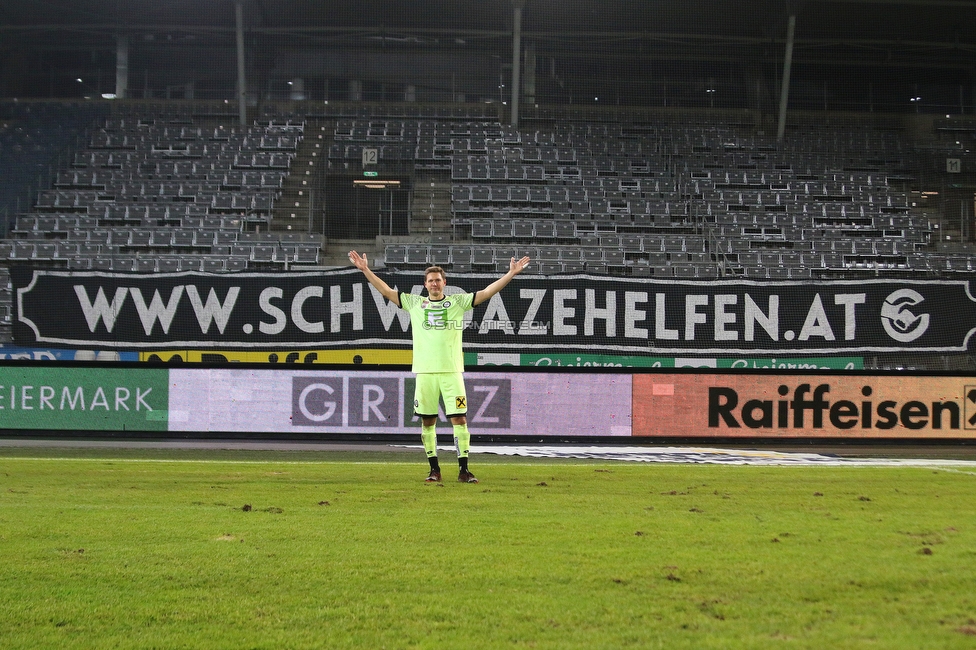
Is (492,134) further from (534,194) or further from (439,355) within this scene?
(439,355)

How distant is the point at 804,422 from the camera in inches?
606

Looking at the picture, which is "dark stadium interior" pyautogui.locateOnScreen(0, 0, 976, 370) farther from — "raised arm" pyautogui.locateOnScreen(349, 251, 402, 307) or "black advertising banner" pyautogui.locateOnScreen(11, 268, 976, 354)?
"raised arm" pyautogui.locateOnScreen(349, 251, 402, 307)

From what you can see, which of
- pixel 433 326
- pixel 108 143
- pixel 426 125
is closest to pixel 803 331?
pixel 433 326

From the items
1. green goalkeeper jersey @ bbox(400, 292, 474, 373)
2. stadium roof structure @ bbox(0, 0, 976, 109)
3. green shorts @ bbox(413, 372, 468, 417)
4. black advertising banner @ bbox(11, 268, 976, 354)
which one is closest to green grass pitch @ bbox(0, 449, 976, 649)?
green shorts @ bbox(413, 372, 468, 417)

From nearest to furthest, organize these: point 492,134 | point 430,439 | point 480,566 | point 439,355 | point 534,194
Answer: point 480,566 < point 439,355 < point 430,439 < point 534,194 < point 492,134

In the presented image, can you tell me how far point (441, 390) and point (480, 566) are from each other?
4.10 metres

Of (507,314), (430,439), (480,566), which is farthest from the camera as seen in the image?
(507,314)

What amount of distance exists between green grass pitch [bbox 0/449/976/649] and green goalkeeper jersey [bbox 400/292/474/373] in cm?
113

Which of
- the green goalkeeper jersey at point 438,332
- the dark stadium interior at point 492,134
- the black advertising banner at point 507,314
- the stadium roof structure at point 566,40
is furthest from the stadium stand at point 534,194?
the green goalkeeper jersey at point 438,332

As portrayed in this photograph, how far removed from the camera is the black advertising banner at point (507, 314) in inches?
630

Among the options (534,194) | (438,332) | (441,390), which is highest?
(534,194)

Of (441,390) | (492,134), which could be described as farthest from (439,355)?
(492,134)

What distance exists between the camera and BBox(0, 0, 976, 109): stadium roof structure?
33.5 meters

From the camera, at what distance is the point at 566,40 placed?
34.5 meters
